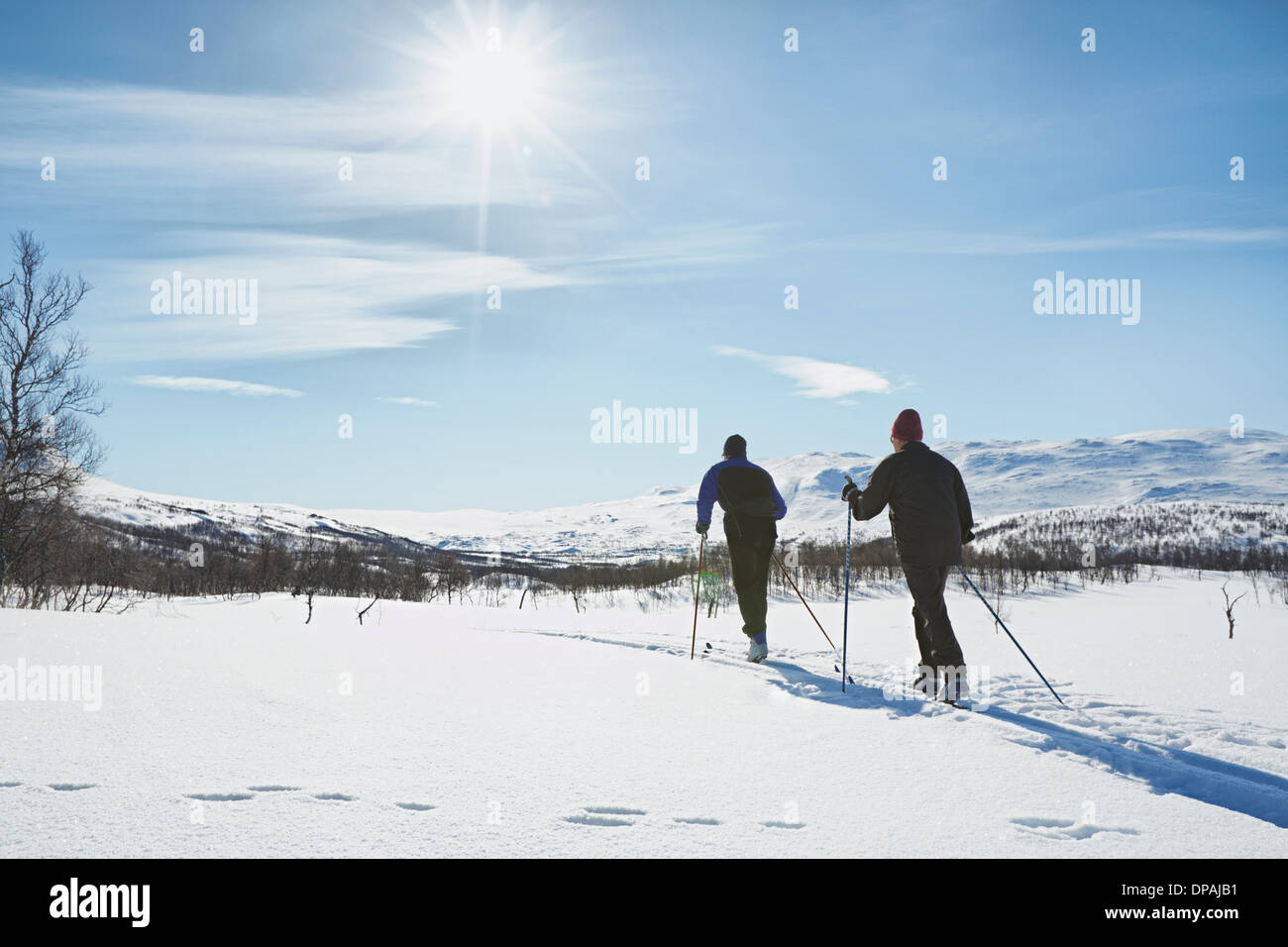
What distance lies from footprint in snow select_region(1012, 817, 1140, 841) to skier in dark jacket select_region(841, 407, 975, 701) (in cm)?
266

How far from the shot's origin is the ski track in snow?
3180 millimetres

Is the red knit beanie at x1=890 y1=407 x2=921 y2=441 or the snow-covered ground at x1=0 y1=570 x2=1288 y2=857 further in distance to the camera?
the red knit beanie at x1=890 y1=407 x2=921 y2=441

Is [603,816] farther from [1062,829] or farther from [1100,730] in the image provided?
[1100,730]

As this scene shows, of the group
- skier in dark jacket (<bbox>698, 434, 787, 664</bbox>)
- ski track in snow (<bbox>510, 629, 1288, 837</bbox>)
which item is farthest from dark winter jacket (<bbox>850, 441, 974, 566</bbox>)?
skier in dark jacket (<bbox>698, 434, 787, 664</bbox>)

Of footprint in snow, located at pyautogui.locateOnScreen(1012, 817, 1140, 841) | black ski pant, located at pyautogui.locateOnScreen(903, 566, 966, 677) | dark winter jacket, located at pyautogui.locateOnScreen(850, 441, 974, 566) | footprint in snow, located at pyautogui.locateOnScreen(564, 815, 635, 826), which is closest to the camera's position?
Answer: footprint in snow, located at pyautogui.locateOnScreen(564, 815, 635, 826)

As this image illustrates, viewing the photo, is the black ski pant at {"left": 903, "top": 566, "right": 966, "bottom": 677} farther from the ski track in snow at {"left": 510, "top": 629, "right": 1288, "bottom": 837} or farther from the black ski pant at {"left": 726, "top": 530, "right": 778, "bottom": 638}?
the black ski pant at {"left": 726, "top": 530, "right": 778, "bottom": 638}

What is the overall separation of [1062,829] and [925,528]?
3130 mm

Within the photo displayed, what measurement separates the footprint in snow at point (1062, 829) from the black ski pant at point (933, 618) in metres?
2.62

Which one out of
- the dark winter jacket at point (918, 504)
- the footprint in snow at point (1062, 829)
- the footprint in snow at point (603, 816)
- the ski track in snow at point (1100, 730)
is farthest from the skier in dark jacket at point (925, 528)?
the footprint in snow at point (603, 816)

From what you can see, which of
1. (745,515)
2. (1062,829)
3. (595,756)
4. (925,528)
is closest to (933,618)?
(925,528)

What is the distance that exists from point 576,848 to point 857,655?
565cm
